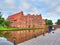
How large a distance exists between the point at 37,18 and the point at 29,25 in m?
11.3

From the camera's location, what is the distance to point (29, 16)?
231 feet

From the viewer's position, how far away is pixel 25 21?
6669cm

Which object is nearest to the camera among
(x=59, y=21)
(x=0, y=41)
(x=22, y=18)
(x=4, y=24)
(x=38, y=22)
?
(x=0, y=41)

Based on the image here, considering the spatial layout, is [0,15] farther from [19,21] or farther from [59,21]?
[59,21]

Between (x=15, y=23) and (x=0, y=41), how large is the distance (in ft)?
190

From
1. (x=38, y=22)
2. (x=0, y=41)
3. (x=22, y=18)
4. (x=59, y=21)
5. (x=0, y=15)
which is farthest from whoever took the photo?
(x=59, y=21)

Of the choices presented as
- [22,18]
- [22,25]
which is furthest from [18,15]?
[22,25]

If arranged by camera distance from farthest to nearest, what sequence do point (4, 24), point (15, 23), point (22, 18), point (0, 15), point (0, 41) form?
point (22, 18) → point (15, 23) → point (0, 15) → point (4, 24) → point (0, 41)

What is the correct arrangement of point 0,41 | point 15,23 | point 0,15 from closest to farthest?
1. point 0,41
2. point 0,15
3. point 15,23

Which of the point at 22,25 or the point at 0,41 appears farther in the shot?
the point at 22,25

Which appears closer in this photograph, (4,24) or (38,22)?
(4,24)

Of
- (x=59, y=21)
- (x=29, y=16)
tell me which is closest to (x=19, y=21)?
(x=29, y=16)

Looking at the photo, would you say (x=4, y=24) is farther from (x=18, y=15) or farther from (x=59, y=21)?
(x=59, y=21)

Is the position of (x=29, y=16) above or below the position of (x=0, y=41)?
above
